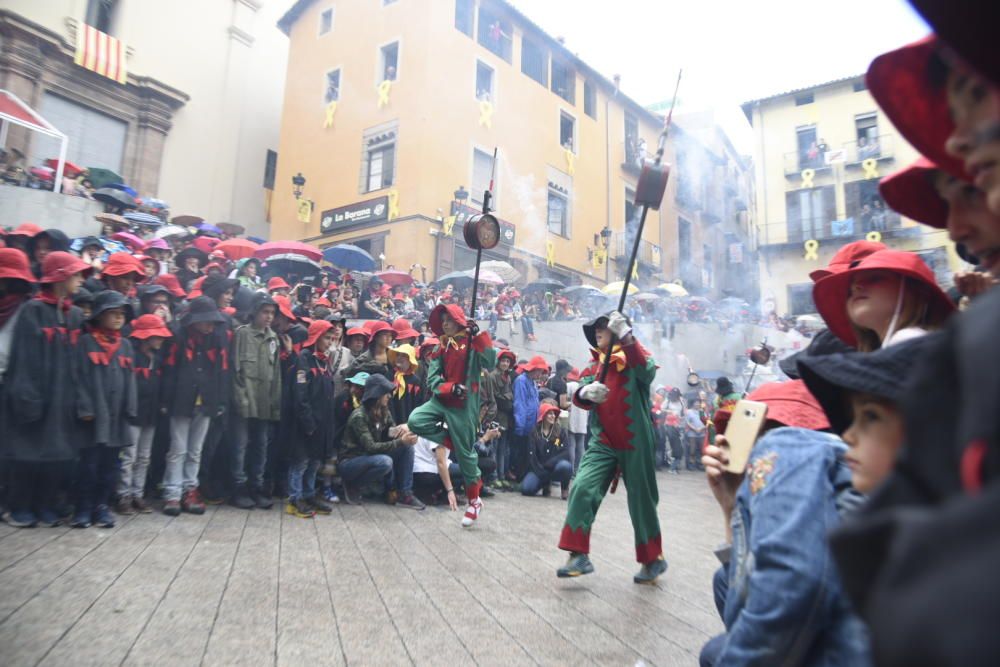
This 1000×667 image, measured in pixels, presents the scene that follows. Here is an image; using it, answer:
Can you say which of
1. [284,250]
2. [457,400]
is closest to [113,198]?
[284,250]

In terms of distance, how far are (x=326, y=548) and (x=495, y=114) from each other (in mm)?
19524

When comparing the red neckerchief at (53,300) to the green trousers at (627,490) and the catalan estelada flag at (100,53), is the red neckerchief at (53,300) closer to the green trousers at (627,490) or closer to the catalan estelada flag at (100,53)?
the green trousers at (627,490)

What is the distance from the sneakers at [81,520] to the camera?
4661 mm

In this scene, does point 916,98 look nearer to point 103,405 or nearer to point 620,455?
point 620,455

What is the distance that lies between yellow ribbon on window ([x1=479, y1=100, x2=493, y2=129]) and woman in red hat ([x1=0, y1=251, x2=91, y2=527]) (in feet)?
58.0

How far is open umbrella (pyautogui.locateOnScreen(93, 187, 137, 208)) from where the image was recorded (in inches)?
468

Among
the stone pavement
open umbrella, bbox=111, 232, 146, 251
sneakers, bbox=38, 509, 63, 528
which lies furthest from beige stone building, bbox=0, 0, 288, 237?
the stone pavement

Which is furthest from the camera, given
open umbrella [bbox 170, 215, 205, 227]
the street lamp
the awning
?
the street lamp

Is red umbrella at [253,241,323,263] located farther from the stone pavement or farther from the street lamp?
the stone pavement

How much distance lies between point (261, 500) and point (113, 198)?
9203mm

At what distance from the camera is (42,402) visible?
4621 millimetres

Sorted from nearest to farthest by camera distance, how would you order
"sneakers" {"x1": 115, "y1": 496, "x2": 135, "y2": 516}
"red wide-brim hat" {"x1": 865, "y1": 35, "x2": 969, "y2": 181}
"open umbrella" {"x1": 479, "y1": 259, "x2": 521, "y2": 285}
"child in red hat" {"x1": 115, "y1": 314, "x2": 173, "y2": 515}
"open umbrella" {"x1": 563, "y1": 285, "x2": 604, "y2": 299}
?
"red wide-brim hat" {"x1": 865, "y1": 35, "x2": 969, "y2": 181} → "sneakers" {"x1": 115, "y1": 496, "x2": 135, "y2": 516} → "child in red hat" {"x1": 115, "y1": 314, "x2": 173, "y2": 515} → "open umbrella" {"x1": 479, "y1": 259, "x2": 521, "y2": 285} → "open umbrella" {"x1": 563, "y1": 285, "x2": 604, "y2": 299}

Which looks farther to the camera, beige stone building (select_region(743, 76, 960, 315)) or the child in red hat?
beige stone building (select_region(743, 76, 960, 315))

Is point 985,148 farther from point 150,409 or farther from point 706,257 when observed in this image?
point 706,257
